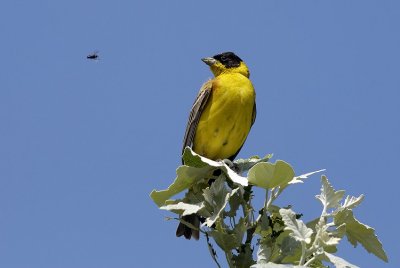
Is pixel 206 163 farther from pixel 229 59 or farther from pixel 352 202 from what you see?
pixel 229 59

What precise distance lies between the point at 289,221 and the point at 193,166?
1.22 meters

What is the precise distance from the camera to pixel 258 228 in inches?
200

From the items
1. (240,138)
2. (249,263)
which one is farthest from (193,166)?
Answer: (240,138)

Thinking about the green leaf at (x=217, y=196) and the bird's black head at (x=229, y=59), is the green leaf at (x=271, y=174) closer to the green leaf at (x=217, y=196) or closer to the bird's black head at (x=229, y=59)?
the green leaf at (x=217, y=196)

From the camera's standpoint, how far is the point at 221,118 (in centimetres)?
734

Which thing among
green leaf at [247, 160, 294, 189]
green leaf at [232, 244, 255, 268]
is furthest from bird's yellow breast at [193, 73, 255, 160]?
green leaf at [232, 244, 255, 268]

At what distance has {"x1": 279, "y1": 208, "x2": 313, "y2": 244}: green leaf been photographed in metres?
4.45

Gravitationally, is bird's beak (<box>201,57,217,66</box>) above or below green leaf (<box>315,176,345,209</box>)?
above

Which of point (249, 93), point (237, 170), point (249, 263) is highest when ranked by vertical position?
point (249, 93)

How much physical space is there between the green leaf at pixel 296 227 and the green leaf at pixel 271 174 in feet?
1.28

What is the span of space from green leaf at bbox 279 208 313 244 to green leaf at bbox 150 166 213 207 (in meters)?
1.06

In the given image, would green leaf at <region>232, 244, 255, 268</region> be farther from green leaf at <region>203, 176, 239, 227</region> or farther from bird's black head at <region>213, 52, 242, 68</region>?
bird's black head at <region>213, 52, 242, 68</region>

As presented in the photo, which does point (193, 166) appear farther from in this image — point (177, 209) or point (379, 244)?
point (379, 244)

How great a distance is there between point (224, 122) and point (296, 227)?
116 inches
